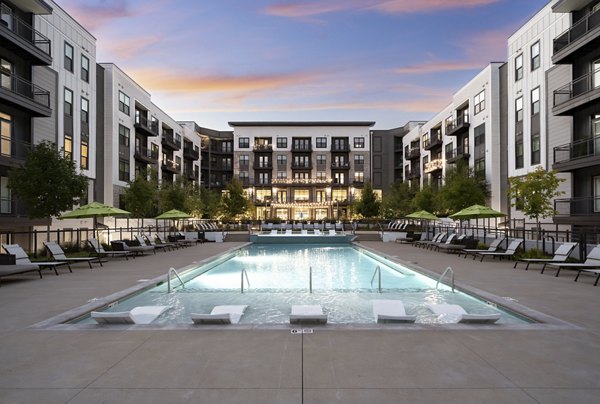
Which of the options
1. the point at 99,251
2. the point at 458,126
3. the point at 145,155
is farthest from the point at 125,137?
the point at 458,126

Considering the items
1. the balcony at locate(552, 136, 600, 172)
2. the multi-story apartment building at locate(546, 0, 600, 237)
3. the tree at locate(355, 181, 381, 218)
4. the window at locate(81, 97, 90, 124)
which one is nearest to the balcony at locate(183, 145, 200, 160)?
the tree at locate(355, 181, 381, 218)

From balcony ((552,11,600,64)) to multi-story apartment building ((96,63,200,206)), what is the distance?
31352mm

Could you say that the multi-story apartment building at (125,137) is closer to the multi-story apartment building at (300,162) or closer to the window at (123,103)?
the window at (123,103)

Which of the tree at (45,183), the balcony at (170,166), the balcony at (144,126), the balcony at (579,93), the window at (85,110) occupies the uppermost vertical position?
the balcony at (144,126)

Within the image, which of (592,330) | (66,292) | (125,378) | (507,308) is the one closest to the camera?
(125,378)

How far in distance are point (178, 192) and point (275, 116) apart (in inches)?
2676

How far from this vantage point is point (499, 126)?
111 feet

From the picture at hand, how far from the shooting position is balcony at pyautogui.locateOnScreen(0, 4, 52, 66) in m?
20.1

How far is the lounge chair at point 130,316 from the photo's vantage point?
257 inches

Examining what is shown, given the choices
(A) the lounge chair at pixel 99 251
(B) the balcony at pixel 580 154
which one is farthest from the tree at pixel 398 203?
(A) the lounge chair at pixel 99 251

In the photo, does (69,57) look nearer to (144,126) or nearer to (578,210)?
(144,126)

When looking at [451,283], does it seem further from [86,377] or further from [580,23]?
[580,23]

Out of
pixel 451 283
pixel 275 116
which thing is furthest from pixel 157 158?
pixel 275 116

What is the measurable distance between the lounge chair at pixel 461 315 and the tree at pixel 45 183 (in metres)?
15.9
